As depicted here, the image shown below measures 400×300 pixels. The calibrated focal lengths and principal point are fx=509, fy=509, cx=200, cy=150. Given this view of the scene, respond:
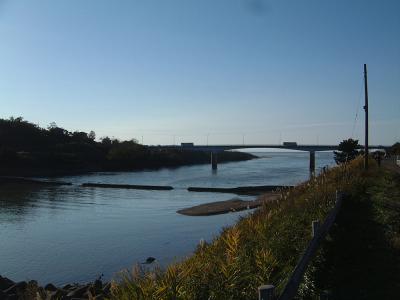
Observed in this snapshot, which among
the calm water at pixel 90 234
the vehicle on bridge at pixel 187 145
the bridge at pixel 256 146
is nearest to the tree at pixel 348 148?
the calm water at pixel 90 234

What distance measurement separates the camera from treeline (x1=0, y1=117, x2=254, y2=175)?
119125mm

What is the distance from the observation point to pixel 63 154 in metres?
131

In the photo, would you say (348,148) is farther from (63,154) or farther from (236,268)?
(63,154)

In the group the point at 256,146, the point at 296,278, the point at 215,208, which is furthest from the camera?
the point at 256,146

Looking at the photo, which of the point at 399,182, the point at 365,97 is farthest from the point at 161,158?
the point at 399,182

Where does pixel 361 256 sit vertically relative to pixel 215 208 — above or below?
above

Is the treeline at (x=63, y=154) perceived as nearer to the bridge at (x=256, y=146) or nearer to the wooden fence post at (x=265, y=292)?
the bridge at (x=256, y=146)

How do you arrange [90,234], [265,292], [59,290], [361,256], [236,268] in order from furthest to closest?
[90,234] < [59,290] < [361,256] < [236,268] < [265,292]

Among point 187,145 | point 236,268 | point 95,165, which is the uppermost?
point 187,145

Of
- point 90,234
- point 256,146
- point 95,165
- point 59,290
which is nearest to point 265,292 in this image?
point 59,290

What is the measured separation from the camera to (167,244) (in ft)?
92.2

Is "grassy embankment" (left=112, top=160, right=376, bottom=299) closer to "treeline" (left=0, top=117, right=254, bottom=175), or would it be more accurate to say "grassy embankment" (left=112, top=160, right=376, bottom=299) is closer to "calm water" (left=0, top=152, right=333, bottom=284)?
"calm water" (left=0, top=152, right=333, bottom=284)

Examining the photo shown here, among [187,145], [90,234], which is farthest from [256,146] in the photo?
[90,234]

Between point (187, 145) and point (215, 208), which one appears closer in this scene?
point (215, 208)
